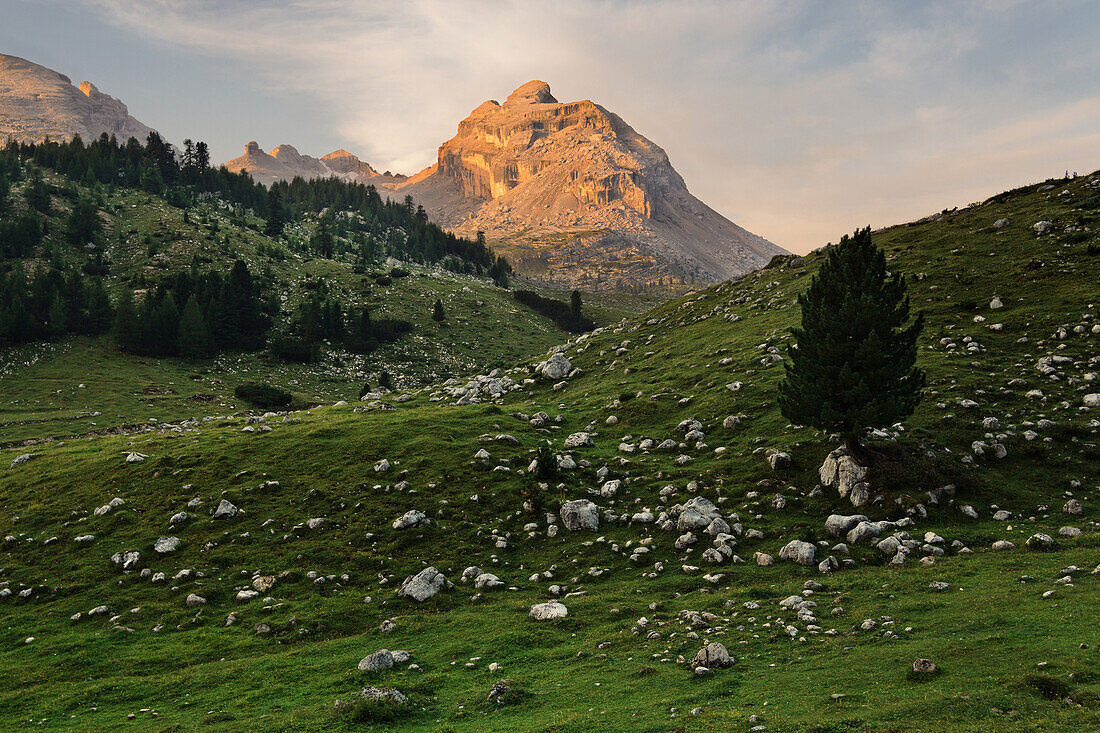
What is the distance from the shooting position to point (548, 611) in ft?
67.3

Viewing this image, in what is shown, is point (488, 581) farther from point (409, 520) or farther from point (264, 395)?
point (264, 395)

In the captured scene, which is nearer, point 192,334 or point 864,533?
point 864,533

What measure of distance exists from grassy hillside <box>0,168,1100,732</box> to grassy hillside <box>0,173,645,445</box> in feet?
119

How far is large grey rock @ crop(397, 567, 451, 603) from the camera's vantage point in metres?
23.0

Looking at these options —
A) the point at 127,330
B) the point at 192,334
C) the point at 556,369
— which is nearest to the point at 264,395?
the point at 192,334

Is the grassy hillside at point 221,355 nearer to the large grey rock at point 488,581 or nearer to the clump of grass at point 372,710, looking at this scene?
the large grey rock at point 488,581

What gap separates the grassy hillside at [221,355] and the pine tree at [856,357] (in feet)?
245

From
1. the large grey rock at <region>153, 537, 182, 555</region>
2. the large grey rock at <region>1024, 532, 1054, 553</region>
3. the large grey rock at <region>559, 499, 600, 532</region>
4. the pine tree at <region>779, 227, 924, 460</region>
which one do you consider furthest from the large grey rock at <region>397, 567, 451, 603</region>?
the large grey rock at <region>1024, 532, 1054, 553</region>

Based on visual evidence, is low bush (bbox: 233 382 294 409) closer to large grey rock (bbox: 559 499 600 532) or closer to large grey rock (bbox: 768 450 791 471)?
large grey rock (bbox: 559 499 600 532)

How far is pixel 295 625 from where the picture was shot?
21.5 m

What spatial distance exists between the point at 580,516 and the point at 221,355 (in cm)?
10548

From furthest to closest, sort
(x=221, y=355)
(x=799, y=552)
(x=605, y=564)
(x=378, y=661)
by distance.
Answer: (x=221, y=355)
(x=605, y=564)
(x=799, y=552)
(x=378, y=661)

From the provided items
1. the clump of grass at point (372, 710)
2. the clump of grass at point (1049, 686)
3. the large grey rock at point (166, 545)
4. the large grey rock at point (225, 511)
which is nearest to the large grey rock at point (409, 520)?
the large grey rock at point (225, 511)

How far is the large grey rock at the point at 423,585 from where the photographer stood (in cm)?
2300
